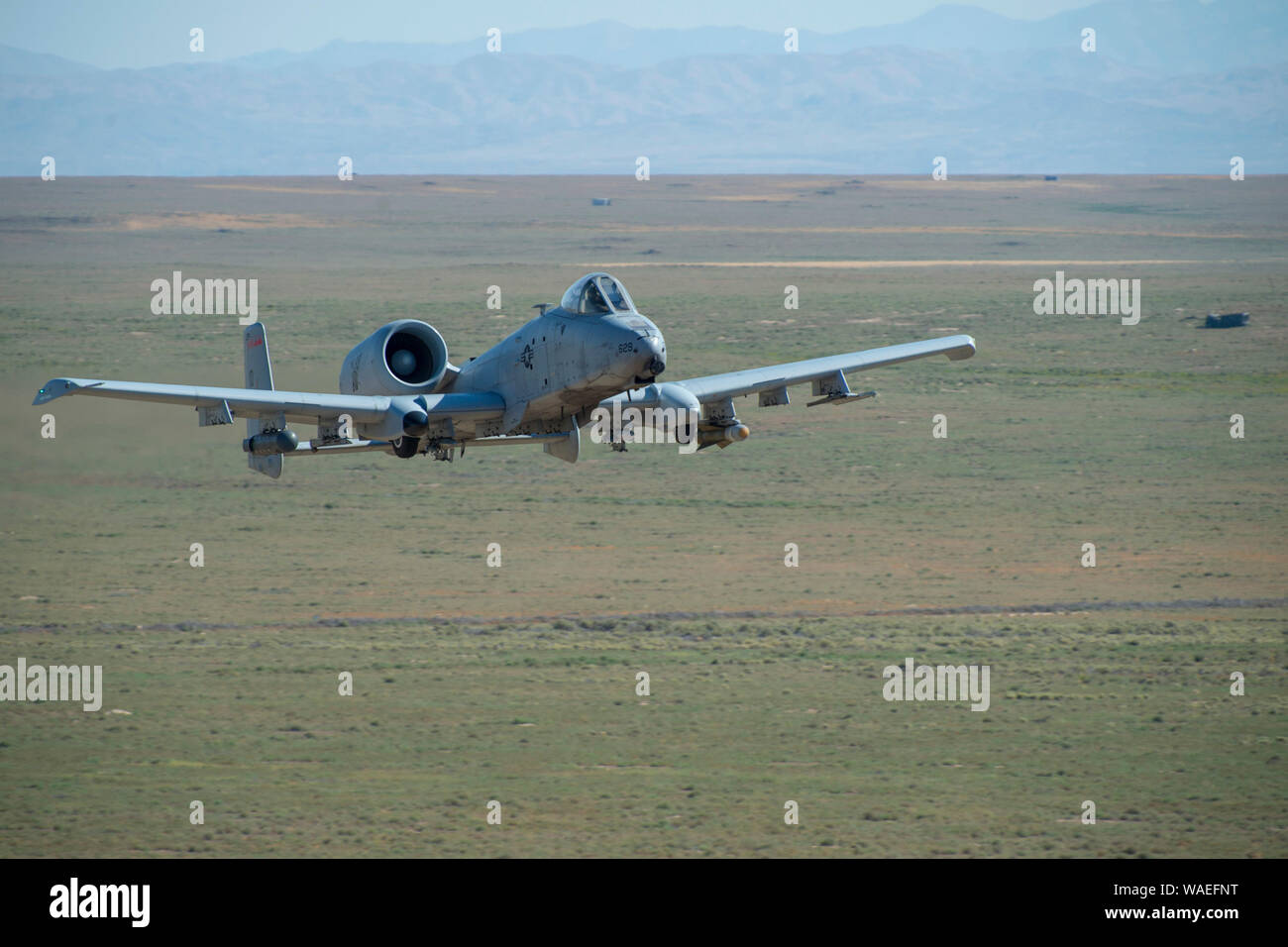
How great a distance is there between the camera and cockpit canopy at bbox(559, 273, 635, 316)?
34.0 metres

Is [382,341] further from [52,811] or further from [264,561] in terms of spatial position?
[264,561]

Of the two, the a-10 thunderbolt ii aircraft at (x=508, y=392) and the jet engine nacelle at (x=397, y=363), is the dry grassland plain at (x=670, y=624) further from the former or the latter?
the a-10 thunderbolt ii aircraft at (x=508, y=392)

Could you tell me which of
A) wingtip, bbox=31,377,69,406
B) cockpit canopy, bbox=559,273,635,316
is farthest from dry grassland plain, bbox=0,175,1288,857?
cockpit canopy, bbox=559,273,635,316

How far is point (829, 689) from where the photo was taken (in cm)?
6238

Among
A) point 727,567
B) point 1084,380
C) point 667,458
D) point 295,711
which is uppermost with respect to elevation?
point 1084,380

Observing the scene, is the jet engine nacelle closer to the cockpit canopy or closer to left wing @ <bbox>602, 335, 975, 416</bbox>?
the cockpit canopy

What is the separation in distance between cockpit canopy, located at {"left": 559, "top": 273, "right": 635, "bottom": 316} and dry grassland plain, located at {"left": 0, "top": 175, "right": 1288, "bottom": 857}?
771 inches

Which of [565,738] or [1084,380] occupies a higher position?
[1084,380]

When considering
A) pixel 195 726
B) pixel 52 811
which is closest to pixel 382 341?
pixel 52 811

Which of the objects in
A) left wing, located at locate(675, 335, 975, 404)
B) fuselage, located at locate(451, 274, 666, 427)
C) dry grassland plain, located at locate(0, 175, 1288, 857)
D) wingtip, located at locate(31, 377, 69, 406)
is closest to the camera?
wingtip, located at locate(31, 377, 69, 406)

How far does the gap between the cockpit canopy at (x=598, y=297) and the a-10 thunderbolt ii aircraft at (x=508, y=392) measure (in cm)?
3

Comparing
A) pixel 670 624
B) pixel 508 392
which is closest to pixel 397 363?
pixel 508 392

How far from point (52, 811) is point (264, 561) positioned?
103 feet

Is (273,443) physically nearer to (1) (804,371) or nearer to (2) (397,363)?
(2) (397,363)
